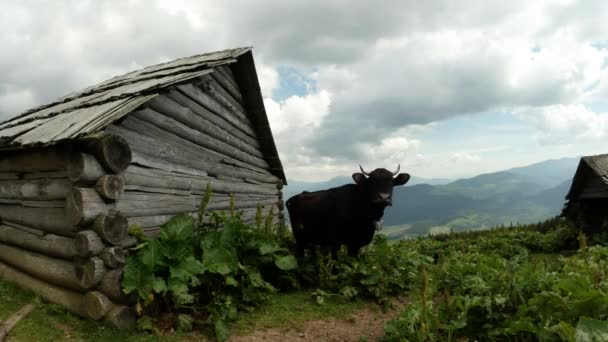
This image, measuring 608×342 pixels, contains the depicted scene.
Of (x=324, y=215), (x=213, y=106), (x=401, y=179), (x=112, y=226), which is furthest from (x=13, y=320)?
(x=401, y=179)

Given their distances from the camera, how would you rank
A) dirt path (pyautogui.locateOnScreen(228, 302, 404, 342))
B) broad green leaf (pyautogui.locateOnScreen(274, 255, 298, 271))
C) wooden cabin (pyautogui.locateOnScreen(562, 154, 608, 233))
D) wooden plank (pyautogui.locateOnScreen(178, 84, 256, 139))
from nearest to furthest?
dirt path (pyautogui.locateOnScreen(228, 302, 404, 342))
broad green leaf (pyautogui.locateOnScreen(274, 255, 298, 271))
wooden plank (pyautogui.locateOnScreen(178, 84, 256, 139))
wooden cabin (pyautogui.locateOnScreen(562, 154, 608, 233))

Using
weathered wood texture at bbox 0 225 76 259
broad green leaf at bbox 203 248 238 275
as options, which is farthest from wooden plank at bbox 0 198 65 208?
broad green leaf at bbox 203 248 238 275

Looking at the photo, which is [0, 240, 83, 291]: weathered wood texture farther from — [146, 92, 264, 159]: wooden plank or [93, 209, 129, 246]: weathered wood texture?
[146, 92, 264, 159]: wooden plank

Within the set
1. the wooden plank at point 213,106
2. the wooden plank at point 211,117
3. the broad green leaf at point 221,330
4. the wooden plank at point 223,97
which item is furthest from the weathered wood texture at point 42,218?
the wooden plank at point 223,97

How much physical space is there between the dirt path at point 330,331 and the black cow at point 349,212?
7.16 feet

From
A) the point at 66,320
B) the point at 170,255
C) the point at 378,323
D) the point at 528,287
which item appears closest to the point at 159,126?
the point at 170,255

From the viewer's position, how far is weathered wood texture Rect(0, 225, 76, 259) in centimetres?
591

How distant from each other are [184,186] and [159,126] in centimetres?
129

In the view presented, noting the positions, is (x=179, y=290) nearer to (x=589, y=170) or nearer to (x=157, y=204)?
(x=157, y=204)

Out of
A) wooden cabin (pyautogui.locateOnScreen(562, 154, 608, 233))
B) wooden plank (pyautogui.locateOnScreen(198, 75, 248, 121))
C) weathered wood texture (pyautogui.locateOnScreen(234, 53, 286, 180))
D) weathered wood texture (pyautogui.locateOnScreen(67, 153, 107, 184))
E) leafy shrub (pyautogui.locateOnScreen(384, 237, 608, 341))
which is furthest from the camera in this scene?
wooden cabin (pyautogui.locateOnScreen(562, 154, 608, 233))

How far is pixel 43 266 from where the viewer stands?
636 centimetres

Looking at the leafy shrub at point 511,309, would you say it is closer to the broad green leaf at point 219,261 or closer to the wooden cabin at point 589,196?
the broad green leaf at point 219,261

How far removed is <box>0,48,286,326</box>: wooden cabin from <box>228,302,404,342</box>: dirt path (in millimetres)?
1974

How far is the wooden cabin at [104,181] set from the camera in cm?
541
